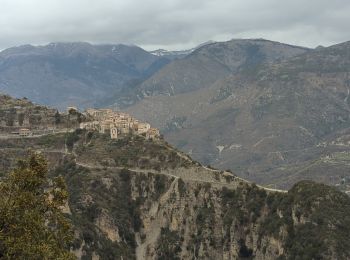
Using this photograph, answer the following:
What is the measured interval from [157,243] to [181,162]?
1705cm

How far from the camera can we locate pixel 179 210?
385ft

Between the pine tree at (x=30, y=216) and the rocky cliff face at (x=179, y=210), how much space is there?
6755cm

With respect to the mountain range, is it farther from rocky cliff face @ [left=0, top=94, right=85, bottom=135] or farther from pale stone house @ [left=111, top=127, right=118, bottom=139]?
rocky cliff face @ [left=0, top=94, right=85, bottom=135]

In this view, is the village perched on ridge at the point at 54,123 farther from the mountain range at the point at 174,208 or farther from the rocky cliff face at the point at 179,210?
the rocky cliff face at the point at 179,210

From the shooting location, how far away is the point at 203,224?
113125 millimetres

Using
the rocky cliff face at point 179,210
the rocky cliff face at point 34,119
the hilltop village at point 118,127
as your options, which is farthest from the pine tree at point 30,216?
the rocky cliff face at point 34,119

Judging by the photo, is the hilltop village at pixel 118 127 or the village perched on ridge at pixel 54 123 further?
the village perched on ridge at pixel 54 123

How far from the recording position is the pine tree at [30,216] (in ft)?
94.5

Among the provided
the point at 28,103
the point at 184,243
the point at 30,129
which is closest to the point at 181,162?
the point at 184,243

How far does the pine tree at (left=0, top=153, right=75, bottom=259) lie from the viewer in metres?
28.8

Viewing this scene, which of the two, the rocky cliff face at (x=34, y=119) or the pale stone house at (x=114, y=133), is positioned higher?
the rocky cliff face at (x=34, y=119)

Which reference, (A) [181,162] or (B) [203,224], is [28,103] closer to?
(A) [181,162]

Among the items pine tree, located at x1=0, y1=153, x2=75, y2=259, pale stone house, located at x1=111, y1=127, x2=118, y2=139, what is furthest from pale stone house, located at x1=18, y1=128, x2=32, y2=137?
pine tree, located at x1=0, y1=153, x2=75, y2=259

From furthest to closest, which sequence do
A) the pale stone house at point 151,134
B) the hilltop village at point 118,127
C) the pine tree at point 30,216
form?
the hilltop village at point 118,127 < the pale stone house at point 151,134 < the pine tree at point 30,216
